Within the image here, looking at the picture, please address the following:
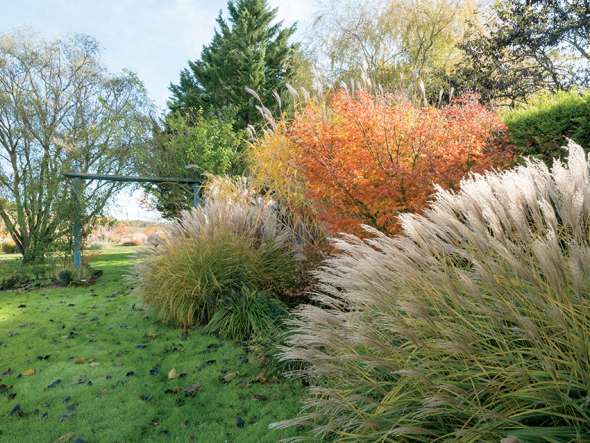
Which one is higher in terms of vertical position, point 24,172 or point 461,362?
point 24,172

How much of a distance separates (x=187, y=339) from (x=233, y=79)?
18.4m

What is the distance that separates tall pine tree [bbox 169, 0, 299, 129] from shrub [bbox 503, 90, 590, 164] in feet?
50.3

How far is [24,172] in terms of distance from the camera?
44.2ft

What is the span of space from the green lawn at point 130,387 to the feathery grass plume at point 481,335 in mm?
1144

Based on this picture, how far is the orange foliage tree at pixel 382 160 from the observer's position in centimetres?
445

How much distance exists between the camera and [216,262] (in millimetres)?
5383

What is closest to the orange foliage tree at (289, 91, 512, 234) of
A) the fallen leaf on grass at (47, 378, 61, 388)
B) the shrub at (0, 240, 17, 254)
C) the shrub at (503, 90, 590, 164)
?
the shrub at (503, 90, 590, 164)

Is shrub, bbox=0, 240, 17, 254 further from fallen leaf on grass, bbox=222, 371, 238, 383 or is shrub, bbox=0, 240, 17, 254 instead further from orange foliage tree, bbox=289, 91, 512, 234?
fallen leaf on grass, bbox=222, 371, 238, 383

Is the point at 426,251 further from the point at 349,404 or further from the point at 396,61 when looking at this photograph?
the point at 396,61

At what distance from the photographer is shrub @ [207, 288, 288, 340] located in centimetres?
474

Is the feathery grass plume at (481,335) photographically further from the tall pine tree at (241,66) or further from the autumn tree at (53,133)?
the tall pine tree at (241,66)

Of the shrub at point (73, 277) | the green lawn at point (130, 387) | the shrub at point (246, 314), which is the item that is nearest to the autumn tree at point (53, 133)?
the shrub at point (73, 277)

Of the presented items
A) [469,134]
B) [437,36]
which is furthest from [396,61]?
[469,134]

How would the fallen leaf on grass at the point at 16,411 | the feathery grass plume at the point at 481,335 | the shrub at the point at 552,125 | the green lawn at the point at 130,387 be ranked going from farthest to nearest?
the shrub at the point at 552,125 < the fallen leaf on grass at the point at 16,411 < the green lawn at the point at 130,387 < the feathery grass plume at the point at 481,335
